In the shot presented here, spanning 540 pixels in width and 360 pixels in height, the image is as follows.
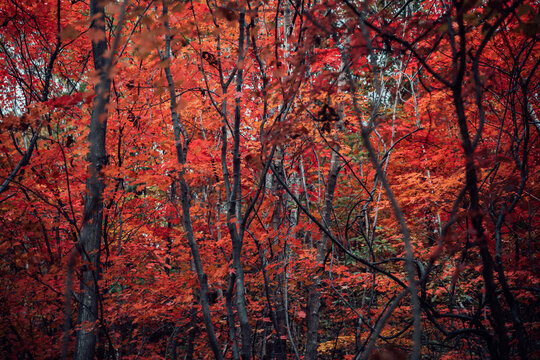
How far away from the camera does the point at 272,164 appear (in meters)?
2.34

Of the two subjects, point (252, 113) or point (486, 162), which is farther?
point (252, 113)

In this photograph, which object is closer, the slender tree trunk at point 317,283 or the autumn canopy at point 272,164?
the autumn canopy at point 272,164

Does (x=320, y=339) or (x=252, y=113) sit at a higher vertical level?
(x=252, y=113)

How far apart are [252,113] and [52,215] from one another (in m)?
5.03

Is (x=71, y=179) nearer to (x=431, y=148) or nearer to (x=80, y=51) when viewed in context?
(x=80, y=51)

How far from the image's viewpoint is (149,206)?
8.06 meters

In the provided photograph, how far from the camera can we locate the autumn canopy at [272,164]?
6.12 ft

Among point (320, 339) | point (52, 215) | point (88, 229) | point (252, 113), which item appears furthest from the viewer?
point (320, 339)

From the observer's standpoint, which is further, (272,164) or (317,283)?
(317,283)

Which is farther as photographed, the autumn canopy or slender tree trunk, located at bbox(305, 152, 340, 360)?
slender tree trunk, located at bbox(305, 152, 340, 360)

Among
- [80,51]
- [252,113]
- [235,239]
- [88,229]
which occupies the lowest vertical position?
[235,239]

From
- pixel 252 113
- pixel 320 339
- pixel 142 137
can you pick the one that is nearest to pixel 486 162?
pixel 142 137

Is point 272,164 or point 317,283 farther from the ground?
point 272,164

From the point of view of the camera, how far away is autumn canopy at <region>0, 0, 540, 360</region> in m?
1.87
